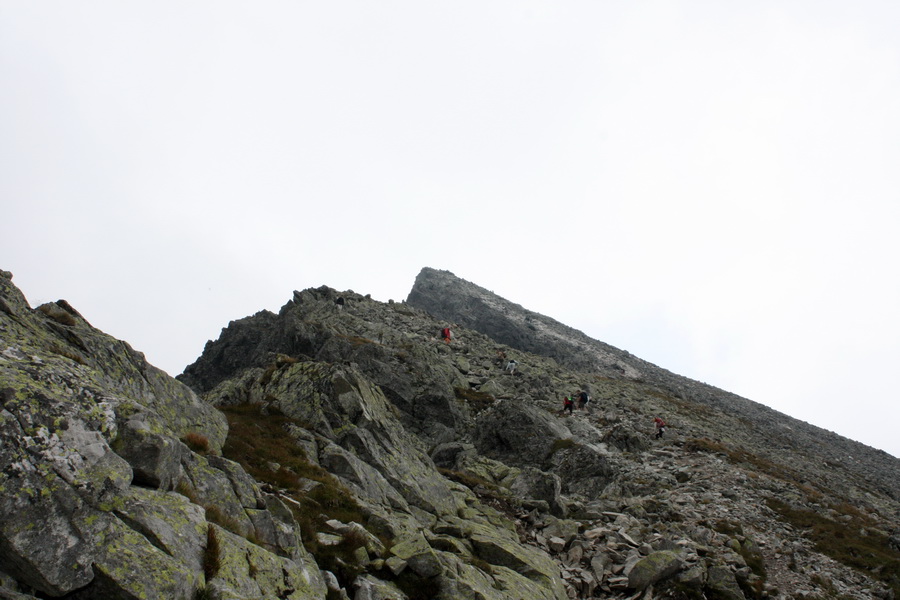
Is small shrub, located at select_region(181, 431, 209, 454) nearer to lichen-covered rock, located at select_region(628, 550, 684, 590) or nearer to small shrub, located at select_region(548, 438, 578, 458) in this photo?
lichen-covered rock, located at select_region(628, 550, 684, 590)

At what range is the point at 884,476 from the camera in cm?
5634

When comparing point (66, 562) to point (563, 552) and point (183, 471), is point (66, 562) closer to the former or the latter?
point (183, 471)

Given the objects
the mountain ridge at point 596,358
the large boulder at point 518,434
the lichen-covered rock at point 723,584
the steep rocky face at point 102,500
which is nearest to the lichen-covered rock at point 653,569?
the lichen-covered rock at point 723,584

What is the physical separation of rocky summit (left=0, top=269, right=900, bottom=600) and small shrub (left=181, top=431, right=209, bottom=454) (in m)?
0.06

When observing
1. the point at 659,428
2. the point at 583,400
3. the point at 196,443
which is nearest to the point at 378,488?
the point at 196,443

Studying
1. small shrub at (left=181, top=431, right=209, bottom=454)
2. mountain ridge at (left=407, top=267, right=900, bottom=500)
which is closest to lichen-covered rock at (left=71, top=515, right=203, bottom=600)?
small shrub at (left=181, top=431, right=209, bottom=454)

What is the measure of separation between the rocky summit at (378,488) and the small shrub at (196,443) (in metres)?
0.06

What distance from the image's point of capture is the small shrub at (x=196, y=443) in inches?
600

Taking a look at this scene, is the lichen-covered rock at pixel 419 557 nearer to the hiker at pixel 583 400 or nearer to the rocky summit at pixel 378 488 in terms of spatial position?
the rocky summit at pixel 378 488

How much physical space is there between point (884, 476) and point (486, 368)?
49304mm

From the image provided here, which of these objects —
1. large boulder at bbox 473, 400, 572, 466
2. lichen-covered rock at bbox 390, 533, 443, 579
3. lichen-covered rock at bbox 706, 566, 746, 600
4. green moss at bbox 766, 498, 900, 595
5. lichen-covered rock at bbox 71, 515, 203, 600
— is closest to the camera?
lichen-covered rock at bbox 71, 515, 203, 600

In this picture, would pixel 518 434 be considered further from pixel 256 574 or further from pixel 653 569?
pixel 256 574

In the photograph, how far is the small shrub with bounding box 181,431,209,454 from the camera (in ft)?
50.0

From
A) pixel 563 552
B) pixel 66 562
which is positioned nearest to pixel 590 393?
pixel 563 552
